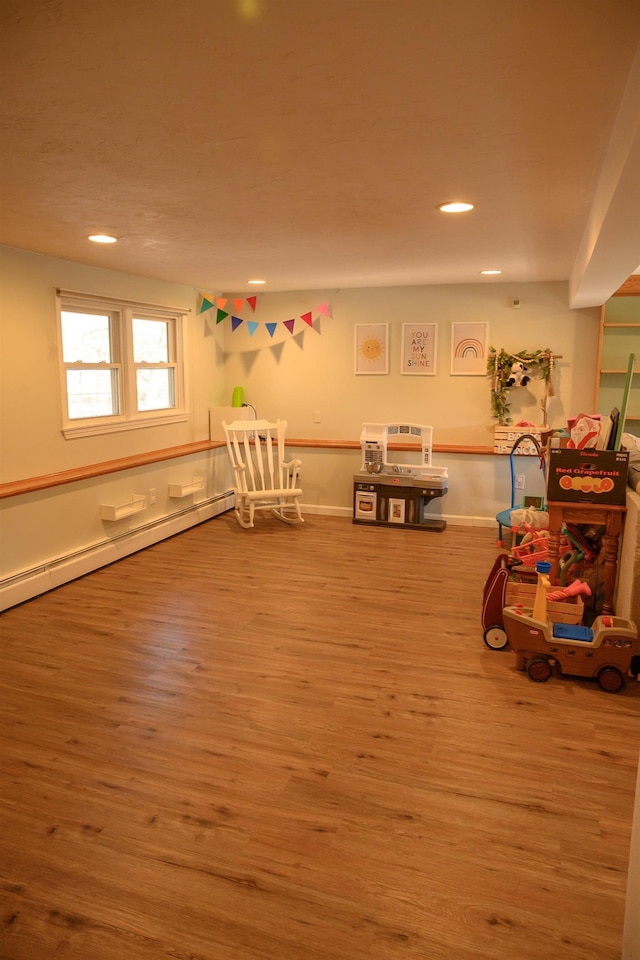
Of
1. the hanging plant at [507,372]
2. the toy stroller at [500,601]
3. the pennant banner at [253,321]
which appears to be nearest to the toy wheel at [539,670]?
the toy stroller at [500,601]

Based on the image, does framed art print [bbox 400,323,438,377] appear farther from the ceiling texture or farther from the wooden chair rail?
the ceiling texture

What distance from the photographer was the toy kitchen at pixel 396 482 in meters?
5.70

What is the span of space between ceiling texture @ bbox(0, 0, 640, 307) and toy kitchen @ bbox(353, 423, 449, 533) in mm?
2403

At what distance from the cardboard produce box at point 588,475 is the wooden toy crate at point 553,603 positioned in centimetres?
52

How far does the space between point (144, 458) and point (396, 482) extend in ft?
7.36

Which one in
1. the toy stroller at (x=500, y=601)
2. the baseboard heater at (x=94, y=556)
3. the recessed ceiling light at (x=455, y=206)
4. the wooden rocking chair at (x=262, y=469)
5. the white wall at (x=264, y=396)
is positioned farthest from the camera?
the wooden rocking chair at (x=262, y=469)

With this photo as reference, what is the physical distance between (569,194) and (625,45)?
1291 mm

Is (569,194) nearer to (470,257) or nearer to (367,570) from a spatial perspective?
(470,257)

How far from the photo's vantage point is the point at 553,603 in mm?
3207

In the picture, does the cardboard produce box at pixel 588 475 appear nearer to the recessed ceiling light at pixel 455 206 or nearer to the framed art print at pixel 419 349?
the recessed ceiling light at pixel 455 206

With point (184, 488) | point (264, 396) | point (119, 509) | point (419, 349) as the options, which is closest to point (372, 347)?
point (419, 349)

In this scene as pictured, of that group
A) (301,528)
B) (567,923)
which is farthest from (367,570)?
(567,923)

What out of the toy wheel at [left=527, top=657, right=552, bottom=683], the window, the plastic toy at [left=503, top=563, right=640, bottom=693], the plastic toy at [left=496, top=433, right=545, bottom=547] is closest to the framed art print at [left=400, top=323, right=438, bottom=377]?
the plastic toy at [left=496, top=433, right=545, bottom=547]

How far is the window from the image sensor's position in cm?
462
